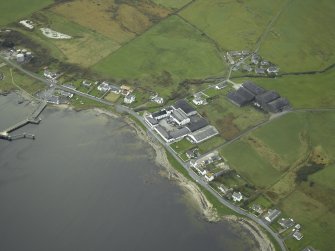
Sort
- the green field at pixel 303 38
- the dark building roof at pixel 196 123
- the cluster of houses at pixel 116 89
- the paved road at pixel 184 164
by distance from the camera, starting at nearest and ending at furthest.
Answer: the paved road at pixel 184 164 < the dark building roof at pixel 196 123 < the cluster of houses at pixel 116 89 < the green field at pixel 303 38

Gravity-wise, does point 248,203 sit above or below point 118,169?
above

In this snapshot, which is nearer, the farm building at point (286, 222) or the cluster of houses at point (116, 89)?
the farm building at point (286, 222)

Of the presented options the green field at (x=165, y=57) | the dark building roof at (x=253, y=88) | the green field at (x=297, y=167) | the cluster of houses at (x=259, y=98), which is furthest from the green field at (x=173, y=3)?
the green field at (x=297, y=167)

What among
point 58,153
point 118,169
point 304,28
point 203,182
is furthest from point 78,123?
point 304,28

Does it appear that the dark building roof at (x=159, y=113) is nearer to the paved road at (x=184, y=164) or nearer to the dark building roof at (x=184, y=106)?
the paved road at (x=184, y=164)

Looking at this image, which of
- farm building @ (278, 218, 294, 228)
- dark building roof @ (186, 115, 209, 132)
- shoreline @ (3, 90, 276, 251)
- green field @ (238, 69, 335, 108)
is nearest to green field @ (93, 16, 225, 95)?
dark building roof @ (186, 115, 209, 132)

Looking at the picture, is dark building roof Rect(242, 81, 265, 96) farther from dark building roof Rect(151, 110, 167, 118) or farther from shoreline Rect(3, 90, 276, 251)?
shoreline Rect(3, 90, 276, 251)

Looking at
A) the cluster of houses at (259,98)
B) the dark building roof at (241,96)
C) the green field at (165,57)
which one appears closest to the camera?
the cluster of houses at (259,98)

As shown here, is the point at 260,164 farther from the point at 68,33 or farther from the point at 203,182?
the point at 68,33
